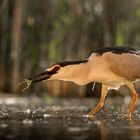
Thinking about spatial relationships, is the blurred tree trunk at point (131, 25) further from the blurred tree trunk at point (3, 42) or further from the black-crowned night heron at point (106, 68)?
the black-crowned night heron at point (106, 68)

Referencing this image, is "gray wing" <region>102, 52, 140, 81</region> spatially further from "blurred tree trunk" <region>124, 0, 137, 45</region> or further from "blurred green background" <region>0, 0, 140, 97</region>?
"blurred tree trunk" <region>124, 0, 137, 45</region>

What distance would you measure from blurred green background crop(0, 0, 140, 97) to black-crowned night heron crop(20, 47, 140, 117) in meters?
9.39

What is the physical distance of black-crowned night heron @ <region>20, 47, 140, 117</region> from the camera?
11.3 meters

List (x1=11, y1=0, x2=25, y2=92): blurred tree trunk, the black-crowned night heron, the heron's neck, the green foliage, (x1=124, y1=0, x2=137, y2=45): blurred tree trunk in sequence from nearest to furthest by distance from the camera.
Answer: the heron's neck
the black-crowned night heron
(x1=11, y1=0, x2=25, y2=92): blurred tree trunk
the green foliage
(x1=124, y1=0, x2=137, y2=45): blurred tree trunk

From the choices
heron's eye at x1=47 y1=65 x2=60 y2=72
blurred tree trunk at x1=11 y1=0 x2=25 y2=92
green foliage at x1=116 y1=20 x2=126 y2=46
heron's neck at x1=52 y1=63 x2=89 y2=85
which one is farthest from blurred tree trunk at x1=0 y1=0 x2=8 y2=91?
heron's eye at x1=47 y1=65 x2=60 y2=72

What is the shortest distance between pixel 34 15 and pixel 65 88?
2.80m

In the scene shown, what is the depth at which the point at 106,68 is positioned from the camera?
11.8 m

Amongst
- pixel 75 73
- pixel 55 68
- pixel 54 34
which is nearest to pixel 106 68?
pixel 75 73

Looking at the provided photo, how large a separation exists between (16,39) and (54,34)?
8.57 ft

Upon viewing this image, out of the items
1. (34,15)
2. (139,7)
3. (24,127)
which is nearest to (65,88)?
(34,15)

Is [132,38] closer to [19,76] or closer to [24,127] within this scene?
[19,76]

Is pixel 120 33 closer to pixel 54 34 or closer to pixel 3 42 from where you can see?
pixel 54 34

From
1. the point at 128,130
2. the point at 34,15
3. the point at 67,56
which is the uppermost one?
the point at 34,15

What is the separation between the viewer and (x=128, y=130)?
25.8 feet
